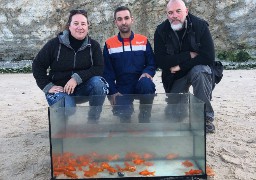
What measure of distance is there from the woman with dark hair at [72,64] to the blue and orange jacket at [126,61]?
395mm

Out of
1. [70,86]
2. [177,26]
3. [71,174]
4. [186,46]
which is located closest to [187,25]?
[177,26]

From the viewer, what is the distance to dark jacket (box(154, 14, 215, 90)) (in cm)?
399

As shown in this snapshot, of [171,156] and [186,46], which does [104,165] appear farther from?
[186,46]

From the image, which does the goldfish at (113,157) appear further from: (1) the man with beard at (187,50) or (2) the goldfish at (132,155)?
(1) the man with beard at (187,50)

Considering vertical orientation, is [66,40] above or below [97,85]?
above

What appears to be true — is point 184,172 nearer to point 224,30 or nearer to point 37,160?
point 37,160

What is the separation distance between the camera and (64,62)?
3.67 metres

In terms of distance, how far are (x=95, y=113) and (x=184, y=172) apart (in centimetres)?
69

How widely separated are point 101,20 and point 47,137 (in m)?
10.1

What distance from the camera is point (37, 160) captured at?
3.28 metres

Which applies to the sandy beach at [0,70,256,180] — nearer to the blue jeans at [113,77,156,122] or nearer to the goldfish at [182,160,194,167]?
the goldfish at [182,160,194,167]

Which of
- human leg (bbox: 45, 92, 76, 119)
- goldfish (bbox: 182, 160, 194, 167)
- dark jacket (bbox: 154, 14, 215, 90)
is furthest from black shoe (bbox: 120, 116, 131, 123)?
dark jacket (bbox: 154, 14, 215, 90)

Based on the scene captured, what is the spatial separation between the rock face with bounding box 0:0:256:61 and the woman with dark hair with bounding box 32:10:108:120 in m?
10.0

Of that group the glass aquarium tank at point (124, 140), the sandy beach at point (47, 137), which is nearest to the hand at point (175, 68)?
the sandy beach at point (47, 137)
